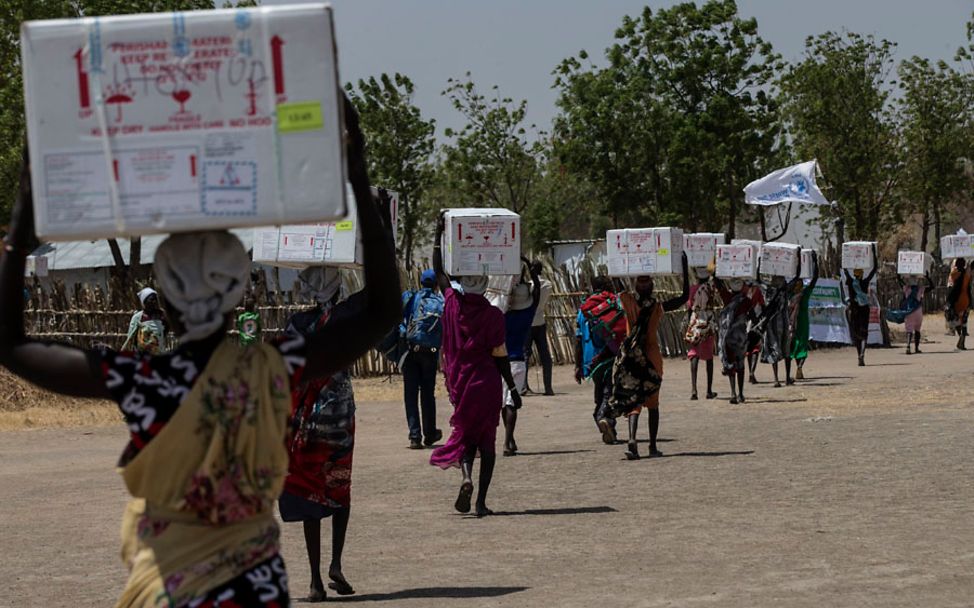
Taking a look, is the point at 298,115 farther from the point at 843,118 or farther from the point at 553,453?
the point at 843,118

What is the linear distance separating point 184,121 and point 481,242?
8930mm

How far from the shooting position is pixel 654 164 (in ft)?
146

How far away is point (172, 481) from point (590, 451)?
12139mm

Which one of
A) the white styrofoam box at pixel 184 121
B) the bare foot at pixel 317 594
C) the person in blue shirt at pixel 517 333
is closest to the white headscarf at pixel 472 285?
the person in blue shirt at pixel 517 333

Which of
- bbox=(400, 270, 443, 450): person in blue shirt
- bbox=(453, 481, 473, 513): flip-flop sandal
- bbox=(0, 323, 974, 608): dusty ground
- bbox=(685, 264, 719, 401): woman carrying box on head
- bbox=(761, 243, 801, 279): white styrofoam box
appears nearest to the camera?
bbox=(0, 323, 974, 608): dusty ground

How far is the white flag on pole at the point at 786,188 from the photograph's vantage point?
2928 cm

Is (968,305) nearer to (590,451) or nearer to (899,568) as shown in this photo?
(590,451)

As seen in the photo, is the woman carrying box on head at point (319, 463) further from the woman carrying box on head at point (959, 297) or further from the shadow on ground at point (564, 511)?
the woman carrying box on head at point (959, 297)

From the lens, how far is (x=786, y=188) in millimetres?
29594

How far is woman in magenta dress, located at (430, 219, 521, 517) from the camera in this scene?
1130 centimetres

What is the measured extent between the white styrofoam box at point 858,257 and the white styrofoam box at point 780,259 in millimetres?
5836

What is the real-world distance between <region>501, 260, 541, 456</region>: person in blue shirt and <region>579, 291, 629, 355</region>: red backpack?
910 millimetres

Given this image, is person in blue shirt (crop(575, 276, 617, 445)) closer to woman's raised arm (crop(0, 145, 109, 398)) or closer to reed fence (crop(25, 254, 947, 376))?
reed fence (crop(25, 254, 947, 376))

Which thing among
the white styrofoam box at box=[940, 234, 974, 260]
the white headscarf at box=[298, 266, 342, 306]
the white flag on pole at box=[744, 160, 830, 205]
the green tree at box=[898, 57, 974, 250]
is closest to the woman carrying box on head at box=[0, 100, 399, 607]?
the white headscarf at box=[298, 266, 342, 306]
